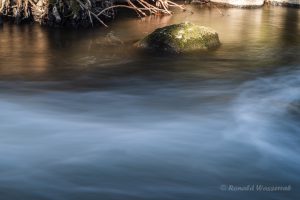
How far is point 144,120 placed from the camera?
21.5 feet

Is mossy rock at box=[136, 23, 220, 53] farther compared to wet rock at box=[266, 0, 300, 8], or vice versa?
wet rock at box=[266, 0, 300, 8]

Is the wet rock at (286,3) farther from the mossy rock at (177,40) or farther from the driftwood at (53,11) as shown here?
the mossy rock at (177,40)

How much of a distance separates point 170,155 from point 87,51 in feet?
17.5

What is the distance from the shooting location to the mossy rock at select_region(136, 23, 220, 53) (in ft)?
33.5

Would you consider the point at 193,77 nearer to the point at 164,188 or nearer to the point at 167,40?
the point at 167,40

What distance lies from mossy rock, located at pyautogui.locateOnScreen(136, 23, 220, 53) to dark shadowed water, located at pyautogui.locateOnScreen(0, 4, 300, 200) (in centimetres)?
38

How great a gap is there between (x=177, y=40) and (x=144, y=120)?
4.10 meters

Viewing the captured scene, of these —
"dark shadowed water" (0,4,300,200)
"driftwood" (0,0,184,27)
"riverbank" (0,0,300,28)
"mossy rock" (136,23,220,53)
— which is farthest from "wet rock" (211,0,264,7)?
"mossy rock" (136,23,220,53)

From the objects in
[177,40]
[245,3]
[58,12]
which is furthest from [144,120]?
[245,3]

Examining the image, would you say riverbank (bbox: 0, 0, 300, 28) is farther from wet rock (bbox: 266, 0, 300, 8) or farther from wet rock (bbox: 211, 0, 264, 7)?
wet rock (bbox: 266, 0, 300, 8)

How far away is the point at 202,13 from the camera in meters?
16.0

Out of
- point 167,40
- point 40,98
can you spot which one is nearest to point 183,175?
point 40,98

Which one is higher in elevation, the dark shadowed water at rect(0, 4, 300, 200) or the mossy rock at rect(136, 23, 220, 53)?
the mossy rock at rect(136, 23, 220, 53)

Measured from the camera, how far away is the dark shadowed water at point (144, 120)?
4.75m
